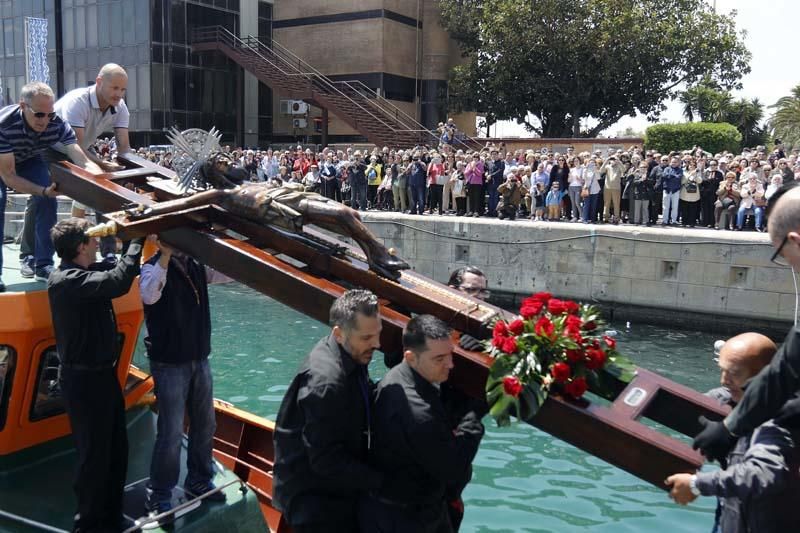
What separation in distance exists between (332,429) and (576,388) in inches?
44.4

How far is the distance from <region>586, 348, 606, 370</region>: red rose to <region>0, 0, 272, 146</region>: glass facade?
3835cm

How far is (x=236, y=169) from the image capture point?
4.82m

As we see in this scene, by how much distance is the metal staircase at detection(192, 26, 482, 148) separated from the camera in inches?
1389

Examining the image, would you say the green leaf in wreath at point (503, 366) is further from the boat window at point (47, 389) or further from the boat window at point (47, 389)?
the boat window at point (47, 389)

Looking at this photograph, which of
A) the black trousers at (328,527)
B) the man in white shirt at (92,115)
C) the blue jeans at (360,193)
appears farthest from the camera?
the blue jeans at (360,193)

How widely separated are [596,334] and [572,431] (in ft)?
1.68

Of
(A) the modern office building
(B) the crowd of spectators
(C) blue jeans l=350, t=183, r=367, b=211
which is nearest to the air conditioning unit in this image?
(A) the modern office building

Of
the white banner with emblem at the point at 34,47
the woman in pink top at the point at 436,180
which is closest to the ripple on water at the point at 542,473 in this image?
the woman in pink top at the point at 436,180

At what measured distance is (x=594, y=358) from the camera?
341cm

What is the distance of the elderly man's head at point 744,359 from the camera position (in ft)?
11.3

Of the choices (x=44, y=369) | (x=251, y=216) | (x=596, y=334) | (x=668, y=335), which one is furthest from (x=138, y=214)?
(x=668, y=335)

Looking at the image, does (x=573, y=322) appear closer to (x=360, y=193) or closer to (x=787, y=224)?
(x=787, y=224)

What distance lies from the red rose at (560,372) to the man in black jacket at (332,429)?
0.86m

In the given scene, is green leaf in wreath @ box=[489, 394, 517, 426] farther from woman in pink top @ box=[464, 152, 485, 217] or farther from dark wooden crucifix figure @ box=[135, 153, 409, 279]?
woman in pink top @ box=[464, 152, 485, 217]
